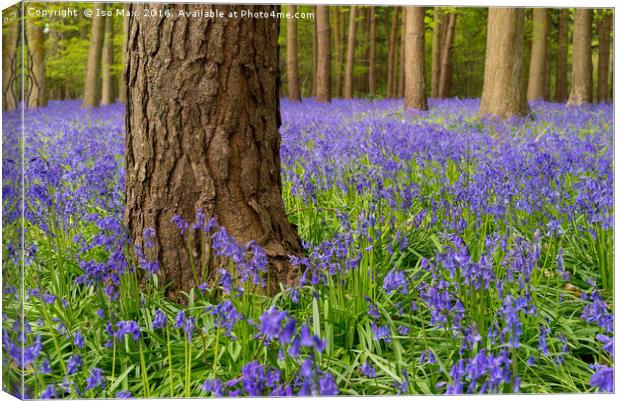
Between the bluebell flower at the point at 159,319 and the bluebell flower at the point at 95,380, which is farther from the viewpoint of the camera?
the bluebell flower at the point at 159,319

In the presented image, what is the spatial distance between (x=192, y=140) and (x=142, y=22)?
50 centimetres

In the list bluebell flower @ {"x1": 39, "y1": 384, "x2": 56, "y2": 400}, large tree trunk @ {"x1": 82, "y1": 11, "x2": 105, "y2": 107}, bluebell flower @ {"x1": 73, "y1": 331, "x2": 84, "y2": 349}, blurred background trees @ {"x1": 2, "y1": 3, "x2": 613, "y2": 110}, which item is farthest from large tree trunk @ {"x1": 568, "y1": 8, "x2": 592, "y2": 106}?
bluebell flower @ {"x1": 39, "y1": 384, "x2": 56, "y2": 400}

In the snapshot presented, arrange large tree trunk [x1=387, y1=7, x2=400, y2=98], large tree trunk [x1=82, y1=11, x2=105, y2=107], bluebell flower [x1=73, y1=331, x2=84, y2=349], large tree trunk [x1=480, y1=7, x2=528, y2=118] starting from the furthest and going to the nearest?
large tree trunk [x1=387, y1=7, x2=400, y2=98]
large tree trunk [x1=82, y1=11, x2=105, y2=107]
large tree trunk [x1=480, y1=7, x2=528, y2=118]
bluebell flower [x1=73, y1=331, x2=84, y2=349]

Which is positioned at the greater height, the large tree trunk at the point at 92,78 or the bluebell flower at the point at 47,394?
the large tree trunk at the point at 92,78

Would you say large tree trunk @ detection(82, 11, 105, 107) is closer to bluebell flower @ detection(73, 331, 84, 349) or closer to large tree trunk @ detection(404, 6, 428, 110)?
large tree trunk @ detection(404, 6, 428, 110)

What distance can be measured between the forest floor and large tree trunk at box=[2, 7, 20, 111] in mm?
66

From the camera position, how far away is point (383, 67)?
18.1 m

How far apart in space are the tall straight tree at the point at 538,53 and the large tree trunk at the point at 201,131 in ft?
28.7

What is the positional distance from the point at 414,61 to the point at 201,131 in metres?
7.19

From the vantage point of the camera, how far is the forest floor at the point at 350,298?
188cm

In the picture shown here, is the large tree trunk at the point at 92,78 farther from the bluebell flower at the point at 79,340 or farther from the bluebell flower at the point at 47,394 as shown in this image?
the bluebell flower at the point at 47,394

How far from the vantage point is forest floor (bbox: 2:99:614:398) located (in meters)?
1.88

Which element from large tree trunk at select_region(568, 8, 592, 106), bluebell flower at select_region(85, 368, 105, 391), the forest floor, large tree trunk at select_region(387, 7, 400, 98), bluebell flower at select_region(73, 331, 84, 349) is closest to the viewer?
bluebell flower at select_region(85, 368, 105, 391)

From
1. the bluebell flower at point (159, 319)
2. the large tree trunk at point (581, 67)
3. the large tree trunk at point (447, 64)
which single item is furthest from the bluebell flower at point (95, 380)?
the large tree trunk at point (447, 64)
